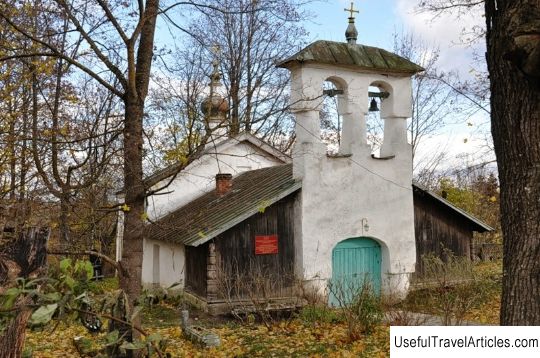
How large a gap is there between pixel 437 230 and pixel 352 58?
228 inches

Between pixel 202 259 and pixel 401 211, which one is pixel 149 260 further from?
pixel 401 211

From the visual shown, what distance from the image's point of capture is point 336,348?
922cm

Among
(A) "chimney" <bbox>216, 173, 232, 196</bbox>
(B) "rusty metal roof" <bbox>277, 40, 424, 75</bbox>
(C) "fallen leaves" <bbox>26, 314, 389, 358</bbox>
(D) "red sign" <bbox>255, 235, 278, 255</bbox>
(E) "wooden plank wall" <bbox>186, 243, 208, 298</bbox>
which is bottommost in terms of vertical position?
(C) "fallen leaves" <bbox>26, 314, 389, 358</bbox>

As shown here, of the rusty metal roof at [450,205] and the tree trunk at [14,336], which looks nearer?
the tree trunk at [14,336]

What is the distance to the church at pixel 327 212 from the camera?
44.5 feet

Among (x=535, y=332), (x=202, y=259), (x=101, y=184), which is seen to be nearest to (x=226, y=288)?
(x=202, y=259)

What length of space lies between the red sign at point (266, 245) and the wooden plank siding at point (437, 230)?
4.52 meters

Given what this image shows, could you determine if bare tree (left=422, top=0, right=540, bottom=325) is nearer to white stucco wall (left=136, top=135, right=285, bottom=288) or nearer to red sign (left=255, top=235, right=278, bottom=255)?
red sign (left=255, top=235, right=278, bottom=255)

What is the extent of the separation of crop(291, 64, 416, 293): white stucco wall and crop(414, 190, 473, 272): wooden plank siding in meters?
0.79

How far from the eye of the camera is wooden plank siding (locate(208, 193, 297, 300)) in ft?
44.1

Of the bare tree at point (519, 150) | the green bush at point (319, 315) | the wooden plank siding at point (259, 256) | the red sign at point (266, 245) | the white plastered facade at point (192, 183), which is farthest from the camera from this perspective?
the white plastered facade at point (192, 183)

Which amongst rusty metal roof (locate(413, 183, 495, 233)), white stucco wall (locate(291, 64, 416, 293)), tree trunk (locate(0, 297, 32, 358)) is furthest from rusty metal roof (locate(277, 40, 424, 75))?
tree trunk (locate(0, 297, 32, 358))

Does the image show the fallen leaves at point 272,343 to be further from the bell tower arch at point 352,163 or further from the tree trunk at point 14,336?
the tree trunk at point 14,336

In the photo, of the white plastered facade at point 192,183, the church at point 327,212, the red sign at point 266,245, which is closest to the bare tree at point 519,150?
the church at point 327,212
